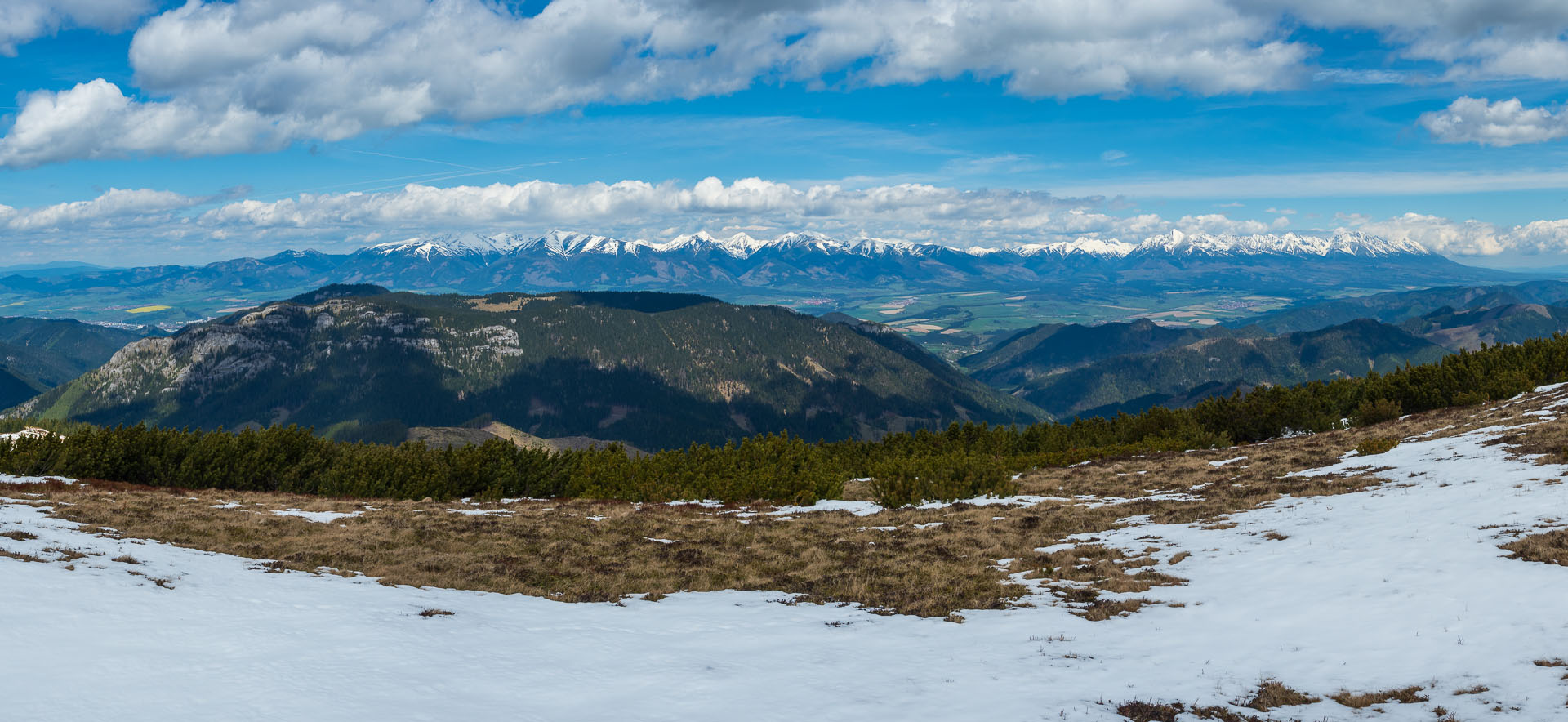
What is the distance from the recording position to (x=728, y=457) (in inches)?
2088

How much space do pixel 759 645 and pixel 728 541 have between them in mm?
13887

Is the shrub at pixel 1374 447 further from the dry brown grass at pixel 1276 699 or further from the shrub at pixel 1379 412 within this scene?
the dry brown grass at pixel 1276 699

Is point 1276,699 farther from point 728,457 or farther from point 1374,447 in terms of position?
point 728,457

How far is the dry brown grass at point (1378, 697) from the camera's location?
11523 mm

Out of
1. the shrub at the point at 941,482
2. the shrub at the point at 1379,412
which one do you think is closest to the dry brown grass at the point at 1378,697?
the shrub at the point at 941,482

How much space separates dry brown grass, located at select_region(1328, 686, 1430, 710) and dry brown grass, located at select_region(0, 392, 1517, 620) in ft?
18.7

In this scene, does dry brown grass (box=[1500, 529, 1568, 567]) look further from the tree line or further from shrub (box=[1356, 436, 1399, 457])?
the tree line

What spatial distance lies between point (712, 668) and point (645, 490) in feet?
102

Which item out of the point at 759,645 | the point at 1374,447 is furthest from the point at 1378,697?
the point at 1374,447

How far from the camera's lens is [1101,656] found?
47.4 ft

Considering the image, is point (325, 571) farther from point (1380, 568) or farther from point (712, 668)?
point (1380, 568)

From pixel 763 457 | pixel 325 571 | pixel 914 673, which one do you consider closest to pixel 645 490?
pixel 763 457

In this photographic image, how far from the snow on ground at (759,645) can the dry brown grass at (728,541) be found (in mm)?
1493

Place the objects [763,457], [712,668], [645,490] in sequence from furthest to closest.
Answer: [763,457]
[645,490]
[712,668]
